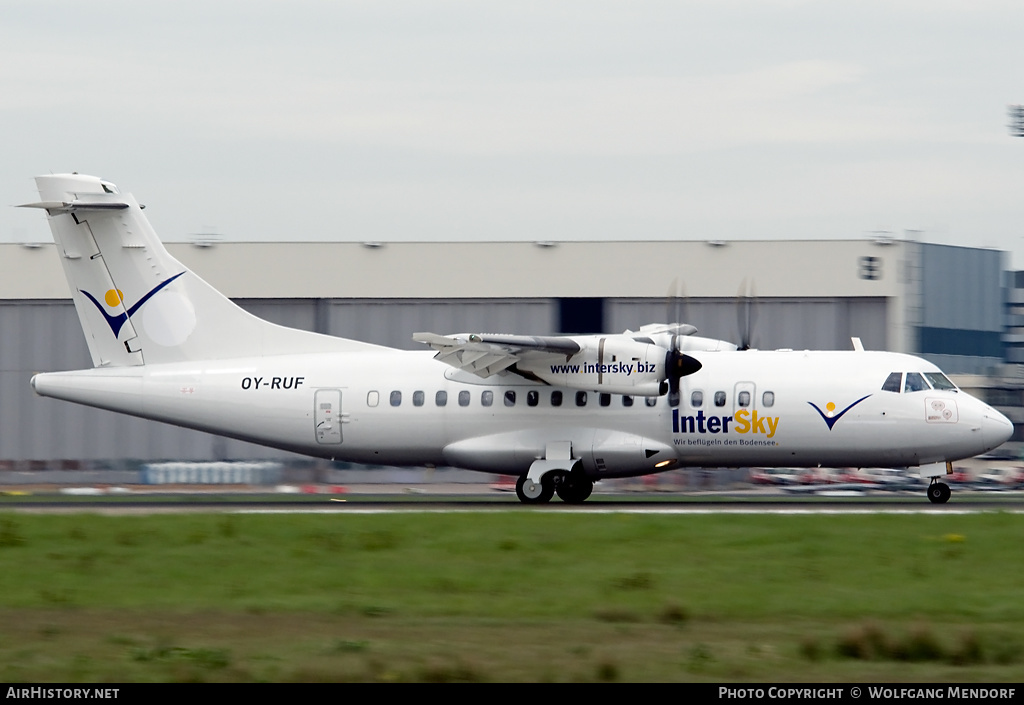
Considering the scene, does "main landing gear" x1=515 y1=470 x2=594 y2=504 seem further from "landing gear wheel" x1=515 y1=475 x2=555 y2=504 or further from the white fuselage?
the white fuselage

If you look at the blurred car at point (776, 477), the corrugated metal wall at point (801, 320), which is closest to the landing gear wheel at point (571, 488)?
the blurred car at point (776, 477)

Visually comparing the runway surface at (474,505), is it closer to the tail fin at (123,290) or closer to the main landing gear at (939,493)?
the main landing gear at (939,493)

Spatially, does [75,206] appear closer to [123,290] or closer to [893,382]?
[123,290]

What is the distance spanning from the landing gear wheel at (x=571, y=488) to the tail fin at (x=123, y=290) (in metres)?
6.33

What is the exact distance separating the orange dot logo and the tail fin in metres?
0.02

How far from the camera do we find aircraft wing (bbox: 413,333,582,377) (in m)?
25.0

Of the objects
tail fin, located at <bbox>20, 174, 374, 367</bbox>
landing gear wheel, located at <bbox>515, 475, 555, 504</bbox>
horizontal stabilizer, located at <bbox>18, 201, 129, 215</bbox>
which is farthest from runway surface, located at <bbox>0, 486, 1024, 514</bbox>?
horizontal stabilizer, located at <bbox>18, 201, 129, 215</bbox>

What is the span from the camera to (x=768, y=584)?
15.0 meters

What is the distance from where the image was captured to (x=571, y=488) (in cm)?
2631

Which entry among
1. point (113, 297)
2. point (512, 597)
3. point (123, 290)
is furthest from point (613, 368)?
point (512, 597)

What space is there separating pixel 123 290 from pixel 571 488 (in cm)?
1076

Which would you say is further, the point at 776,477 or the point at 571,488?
the point at 776,477

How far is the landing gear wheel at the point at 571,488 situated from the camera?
26.2m
